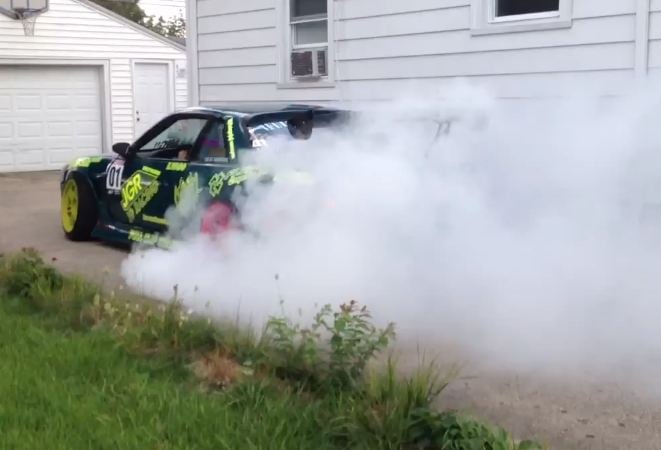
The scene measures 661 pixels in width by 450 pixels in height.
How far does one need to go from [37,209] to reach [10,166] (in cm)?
614

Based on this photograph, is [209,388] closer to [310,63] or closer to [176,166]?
[176,166]

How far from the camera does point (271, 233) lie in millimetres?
6977

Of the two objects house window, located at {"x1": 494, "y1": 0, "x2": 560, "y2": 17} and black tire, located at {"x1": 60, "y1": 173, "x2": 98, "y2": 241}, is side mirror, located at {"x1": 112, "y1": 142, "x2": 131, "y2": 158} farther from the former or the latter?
house window, located at {"x1": 494, "y1": 0, "x2": 560, "y2": 17}

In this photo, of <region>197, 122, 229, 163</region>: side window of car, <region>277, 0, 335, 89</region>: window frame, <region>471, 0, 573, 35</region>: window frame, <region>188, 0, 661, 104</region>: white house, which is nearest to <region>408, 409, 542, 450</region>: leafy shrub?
<region>188, 0, 661, 104</region>: white house

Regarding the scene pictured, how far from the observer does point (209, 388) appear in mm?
4969

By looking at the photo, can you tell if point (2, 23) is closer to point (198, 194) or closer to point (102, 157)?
point (102, 157)

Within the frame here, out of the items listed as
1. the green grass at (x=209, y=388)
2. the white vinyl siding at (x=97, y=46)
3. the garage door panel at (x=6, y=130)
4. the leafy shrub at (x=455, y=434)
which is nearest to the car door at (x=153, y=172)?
the green grass at (x=209, y=388)

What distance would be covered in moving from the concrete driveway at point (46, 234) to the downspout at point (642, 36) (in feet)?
15.0

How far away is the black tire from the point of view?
977 cm

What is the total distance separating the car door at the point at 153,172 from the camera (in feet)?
27.6

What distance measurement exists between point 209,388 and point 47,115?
1581 cm

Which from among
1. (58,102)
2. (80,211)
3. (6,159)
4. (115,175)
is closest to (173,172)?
(115,175)

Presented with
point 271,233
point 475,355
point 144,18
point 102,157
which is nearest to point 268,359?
point 475,355

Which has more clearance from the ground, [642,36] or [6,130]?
[642,36]
